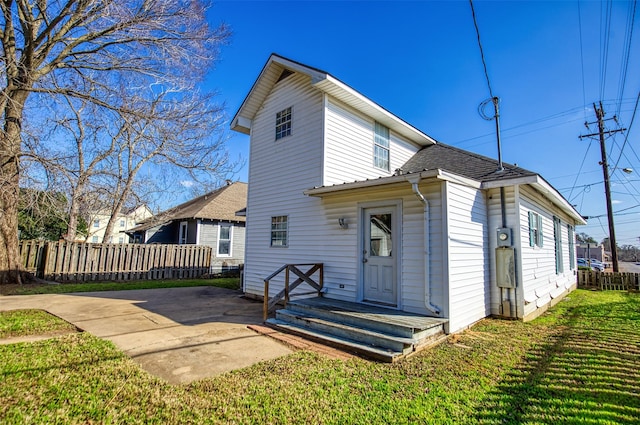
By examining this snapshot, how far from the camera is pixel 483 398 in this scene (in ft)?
10.8

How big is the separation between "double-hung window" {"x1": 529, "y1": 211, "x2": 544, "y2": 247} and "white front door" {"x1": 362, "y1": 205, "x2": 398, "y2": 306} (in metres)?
3.98

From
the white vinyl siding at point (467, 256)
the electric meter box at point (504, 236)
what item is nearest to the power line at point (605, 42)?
the white vinyl siding at point (467, 256)

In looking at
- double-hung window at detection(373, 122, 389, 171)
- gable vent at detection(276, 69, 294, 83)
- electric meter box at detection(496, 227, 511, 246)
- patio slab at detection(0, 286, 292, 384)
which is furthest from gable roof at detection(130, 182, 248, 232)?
electric meter box at detection(496, 227, 511, 246)

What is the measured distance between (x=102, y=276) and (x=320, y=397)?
1386 cm

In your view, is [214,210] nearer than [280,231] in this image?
No

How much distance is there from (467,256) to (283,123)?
6.14 m

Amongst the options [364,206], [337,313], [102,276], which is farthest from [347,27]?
[102,276]

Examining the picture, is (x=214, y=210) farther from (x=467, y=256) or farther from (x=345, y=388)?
(x=345, y=388)

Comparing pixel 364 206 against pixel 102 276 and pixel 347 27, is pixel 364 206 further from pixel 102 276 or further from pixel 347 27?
pixel 102 276

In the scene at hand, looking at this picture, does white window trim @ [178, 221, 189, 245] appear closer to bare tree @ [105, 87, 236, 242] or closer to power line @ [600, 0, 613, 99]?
bare tree @ [105, 87, 236, 242]

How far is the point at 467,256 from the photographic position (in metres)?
6.25

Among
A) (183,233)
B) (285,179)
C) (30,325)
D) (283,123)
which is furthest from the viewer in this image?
(183,233)

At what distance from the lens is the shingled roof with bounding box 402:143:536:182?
290 inches

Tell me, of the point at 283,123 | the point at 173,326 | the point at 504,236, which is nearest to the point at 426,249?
the point at 504,236
